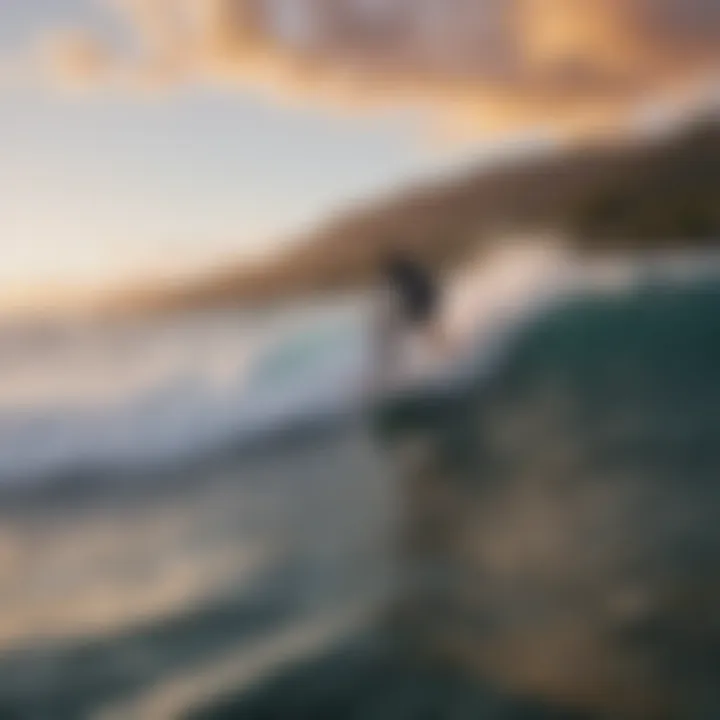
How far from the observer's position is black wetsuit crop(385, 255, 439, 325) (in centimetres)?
90

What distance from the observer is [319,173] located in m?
0.92

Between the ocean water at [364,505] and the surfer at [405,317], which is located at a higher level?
the surfer at [405,317]

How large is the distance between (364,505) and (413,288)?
0.18m

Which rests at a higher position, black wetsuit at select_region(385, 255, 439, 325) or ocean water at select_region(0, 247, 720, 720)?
black wetsuit at select_region(385, 255, 439, 325)

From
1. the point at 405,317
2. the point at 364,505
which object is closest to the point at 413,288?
the point at 405,317

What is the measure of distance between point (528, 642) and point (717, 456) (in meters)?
0.20

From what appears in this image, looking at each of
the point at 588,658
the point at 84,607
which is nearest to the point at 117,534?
the point at 84,607

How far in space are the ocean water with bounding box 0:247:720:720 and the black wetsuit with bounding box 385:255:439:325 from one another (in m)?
0.02

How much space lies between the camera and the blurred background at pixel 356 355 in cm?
84

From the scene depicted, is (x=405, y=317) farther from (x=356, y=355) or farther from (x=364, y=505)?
(x=364, y=505)

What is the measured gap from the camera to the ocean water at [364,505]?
831 mm

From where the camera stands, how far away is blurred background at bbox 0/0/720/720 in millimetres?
841

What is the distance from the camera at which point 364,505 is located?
877mm

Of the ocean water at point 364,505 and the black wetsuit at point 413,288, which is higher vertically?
the black wetsuit at point 413,288
